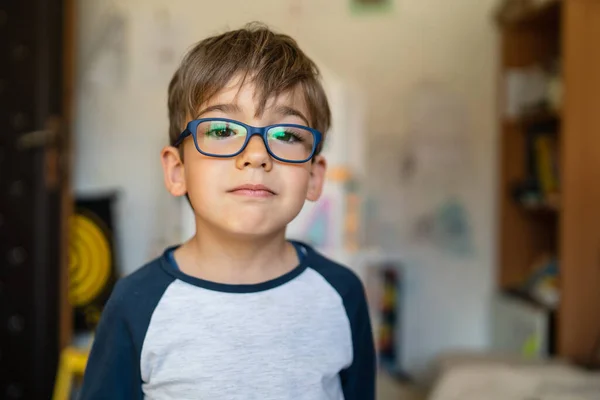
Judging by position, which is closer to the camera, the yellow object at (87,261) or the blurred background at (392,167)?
the blurred background at (392,167)

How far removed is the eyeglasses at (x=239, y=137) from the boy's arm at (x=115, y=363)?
225 millimetres

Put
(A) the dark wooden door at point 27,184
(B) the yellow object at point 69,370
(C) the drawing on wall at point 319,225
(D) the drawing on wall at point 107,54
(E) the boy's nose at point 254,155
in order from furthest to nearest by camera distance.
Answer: (D) the drawing on wall at point 107,54 → (A) the dark wooden door at point 27,184 → (C) the drawing on wall at point 319,225 → (B) the yellow object at point 69,370 → (E) the boy's nose at point 254,155

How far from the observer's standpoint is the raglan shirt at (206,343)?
0.77 m

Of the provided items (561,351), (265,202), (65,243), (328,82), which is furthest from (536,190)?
(265,202)

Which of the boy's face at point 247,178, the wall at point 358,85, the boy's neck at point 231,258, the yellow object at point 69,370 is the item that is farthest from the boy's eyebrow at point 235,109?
the wall at point 358,85

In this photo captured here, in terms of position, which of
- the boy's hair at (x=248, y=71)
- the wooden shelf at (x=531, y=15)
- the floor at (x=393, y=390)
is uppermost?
the wooden shelf at (x=531, y=15)

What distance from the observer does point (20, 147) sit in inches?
79.7

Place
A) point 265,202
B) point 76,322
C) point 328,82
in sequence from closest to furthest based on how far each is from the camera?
point 265,202, point 328,82, point 76,322

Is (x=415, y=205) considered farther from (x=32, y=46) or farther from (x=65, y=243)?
(x=32, y=46)

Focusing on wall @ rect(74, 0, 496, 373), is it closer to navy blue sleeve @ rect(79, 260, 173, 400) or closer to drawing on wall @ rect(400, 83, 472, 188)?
drawing on wall @ rect(400, 83, 472, 188)

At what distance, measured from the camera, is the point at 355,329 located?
0.90 metres

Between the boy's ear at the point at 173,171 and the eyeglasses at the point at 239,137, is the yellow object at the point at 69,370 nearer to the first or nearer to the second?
the boy's ear at the point at 173,171

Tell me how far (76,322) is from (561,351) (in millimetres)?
1703

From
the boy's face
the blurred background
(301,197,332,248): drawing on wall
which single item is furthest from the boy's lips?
the blurred background
